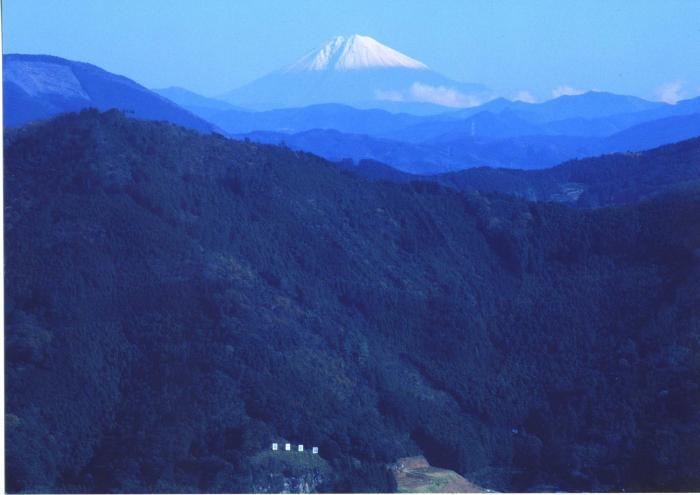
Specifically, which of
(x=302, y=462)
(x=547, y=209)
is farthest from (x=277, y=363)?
(x=547, y=209)

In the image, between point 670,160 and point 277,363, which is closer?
point 277,363

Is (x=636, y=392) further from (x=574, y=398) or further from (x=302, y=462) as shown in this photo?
(x=302, y=462)

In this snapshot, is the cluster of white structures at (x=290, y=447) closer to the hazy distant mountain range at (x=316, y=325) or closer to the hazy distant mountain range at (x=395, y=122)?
the hazy distant mountain range at (x=316, y=325)

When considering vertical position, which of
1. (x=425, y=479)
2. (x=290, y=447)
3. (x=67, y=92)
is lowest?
(x=425, y=479)

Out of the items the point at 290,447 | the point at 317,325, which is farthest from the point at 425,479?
the point at 317,325

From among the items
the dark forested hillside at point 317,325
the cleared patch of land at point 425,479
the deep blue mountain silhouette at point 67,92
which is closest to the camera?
the cleared patch of land at point 425,479

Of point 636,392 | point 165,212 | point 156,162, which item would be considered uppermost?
point 156,162

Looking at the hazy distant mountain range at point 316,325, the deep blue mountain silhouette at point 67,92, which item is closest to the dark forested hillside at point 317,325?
the hazy distant mountain range at point 316,325

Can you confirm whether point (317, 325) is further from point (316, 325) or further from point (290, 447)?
point (290, 447)
